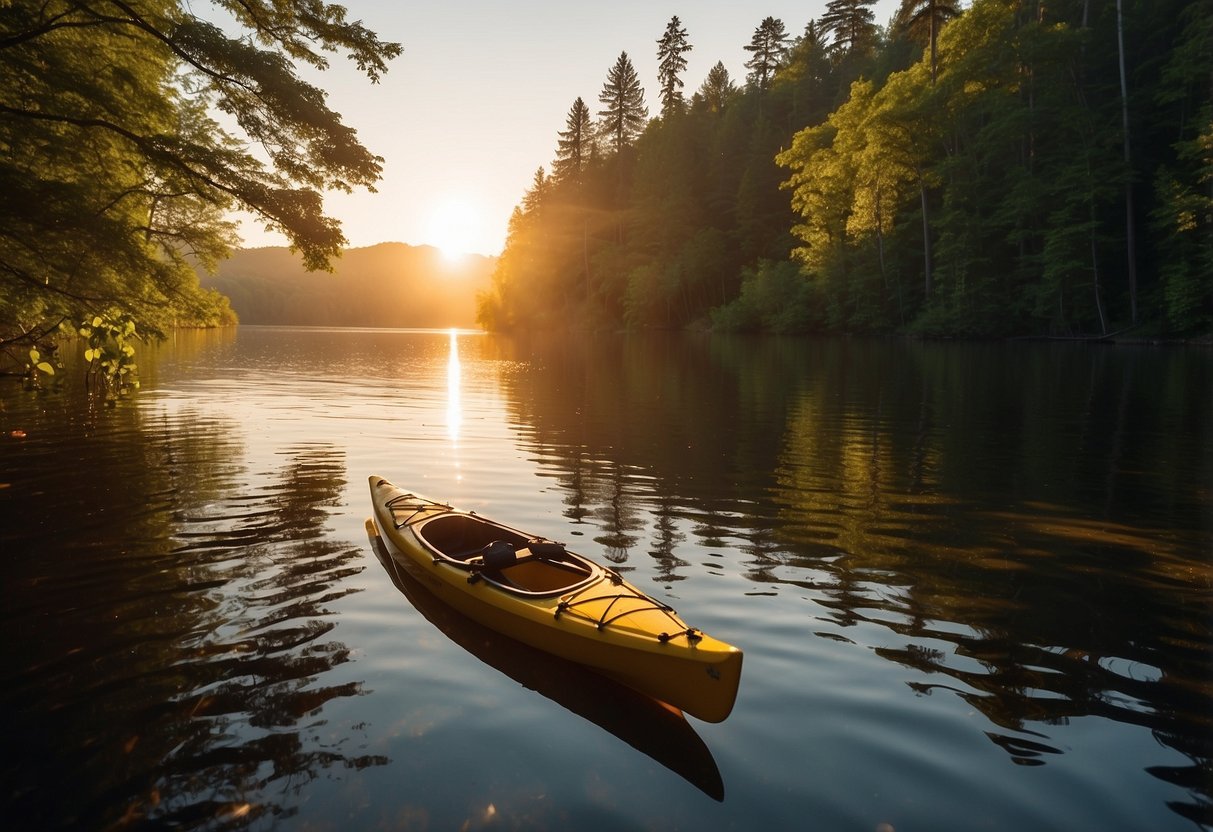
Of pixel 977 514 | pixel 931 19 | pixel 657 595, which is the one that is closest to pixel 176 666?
pixel 657 595

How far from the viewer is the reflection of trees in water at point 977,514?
589 cm

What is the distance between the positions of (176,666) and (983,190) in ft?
171

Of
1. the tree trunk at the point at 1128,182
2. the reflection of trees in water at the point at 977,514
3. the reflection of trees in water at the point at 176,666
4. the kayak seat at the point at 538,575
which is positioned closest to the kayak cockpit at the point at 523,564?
the kayak seat at the point at 538,575

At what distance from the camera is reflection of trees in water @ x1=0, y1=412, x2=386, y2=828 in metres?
4.41

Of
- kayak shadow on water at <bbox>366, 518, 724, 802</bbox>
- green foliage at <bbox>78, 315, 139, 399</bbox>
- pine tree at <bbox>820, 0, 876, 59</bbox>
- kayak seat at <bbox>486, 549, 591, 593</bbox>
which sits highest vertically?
pine tree at <bbox>820, 0, 876, 59</bbox>

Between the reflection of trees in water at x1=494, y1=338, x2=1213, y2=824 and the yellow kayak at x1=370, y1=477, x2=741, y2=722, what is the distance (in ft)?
6.38

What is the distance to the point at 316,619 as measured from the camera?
6914mm

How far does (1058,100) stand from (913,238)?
12361mm

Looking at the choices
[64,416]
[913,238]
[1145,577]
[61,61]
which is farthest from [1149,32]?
[64,416]

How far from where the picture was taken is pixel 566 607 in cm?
600

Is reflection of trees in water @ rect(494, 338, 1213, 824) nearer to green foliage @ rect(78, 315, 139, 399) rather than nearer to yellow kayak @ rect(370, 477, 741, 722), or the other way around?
yellow kayak @ rect(370, 477, 741, 722)

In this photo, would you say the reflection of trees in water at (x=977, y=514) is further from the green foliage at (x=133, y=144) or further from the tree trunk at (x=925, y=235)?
the tree trunk at (x=925, y=235)

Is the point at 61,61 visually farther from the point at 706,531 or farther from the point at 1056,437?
the point at 1056,437

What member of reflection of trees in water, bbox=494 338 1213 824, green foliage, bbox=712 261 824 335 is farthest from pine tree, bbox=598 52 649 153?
reflection of trees in water, bbox=494 338 1213 824
